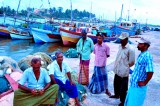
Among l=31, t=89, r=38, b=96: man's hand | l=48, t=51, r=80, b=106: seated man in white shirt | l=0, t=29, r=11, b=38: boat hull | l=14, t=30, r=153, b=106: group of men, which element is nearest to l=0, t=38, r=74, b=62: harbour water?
l=0, t=29, r=11, b=38: boat hull

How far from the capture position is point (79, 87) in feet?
17.1

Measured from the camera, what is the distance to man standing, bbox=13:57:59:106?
377cm

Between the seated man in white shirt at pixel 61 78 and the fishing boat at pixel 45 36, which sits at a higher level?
the seated man in white shirt at pixel 61 78

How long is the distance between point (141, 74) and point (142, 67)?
0.38 feet

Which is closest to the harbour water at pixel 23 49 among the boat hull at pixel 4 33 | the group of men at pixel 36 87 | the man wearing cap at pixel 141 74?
the boat hull at pixel 4 33

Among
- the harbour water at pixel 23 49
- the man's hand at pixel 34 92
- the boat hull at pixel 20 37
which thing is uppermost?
the man's hand at pixel 34 92

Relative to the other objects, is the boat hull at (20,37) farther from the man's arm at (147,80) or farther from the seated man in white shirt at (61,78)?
the man's arm at (147,80)

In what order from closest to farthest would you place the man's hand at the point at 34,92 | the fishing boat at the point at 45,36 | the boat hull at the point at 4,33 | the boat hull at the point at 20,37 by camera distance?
the man's hand at the point at 34,92 → the fishing boat at the point at 45,36 → the boat hull at the point at 20,37 → the boat hull at the point at 4,33

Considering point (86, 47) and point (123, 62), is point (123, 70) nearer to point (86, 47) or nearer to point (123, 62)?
point (123, 62)

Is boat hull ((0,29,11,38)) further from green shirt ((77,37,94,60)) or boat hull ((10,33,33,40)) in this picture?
green shirt ((77,37,94,60))

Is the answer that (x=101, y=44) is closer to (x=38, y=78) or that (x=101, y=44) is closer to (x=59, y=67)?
(x=59, y=67)

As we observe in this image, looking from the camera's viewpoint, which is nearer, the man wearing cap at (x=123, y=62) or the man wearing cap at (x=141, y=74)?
the man wearing cap at (x=141, y=74)

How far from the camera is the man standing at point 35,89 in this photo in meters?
3.77

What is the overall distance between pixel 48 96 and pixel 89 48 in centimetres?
238
